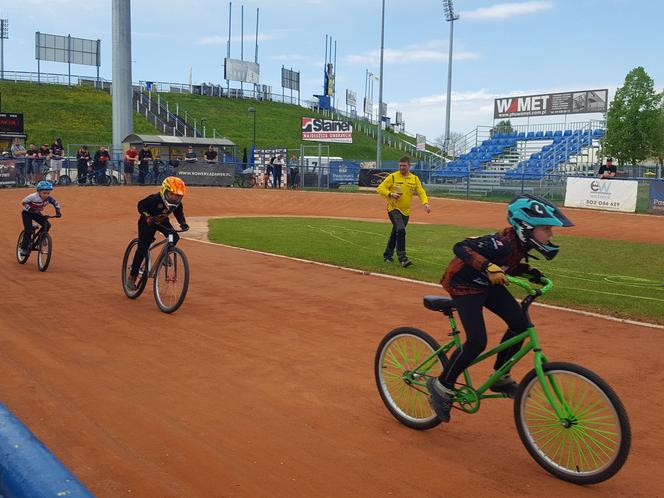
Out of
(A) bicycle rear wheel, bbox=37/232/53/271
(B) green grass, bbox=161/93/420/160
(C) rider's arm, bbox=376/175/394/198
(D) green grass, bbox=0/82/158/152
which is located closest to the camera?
(A) bicycle rear wheel, bbox=37/232/53/271

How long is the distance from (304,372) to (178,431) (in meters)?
1.80

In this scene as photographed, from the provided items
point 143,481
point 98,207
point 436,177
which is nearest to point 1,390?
point 143,481

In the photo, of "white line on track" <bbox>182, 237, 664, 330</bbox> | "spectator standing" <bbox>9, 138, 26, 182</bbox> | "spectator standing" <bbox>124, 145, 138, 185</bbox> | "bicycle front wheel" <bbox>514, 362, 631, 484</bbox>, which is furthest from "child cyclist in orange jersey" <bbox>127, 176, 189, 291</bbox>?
"spectator standing" <bbox>124, 145, 138, 185</bbox>

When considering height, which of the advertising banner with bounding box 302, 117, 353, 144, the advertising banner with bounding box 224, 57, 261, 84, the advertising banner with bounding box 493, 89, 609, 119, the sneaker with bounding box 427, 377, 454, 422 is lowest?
the sneaker with bounding box 427, 377, 454, 422

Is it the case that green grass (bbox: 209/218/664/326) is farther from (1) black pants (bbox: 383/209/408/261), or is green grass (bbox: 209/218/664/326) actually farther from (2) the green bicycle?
(2) the green bicycle

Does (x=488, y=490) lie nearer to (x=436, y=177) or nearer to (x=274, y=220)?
(x=274, y=220)

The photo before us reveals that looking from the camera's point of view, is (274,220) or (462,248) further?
(274,220)

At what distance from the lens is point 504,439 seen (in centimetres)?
517

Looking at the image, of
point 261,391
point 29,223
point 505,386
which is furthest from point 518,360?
point 29,223

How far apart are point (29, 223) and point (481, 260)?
10410 mm

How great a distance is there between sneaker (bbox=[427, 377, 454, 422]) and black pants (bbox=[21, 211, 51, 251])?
9.62 meters

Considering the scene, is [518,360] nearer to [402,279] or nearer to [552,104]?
[402,279]

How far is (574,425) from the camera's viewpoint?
4.43 meters

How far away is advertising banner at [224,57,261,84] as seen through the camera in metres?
92.9
